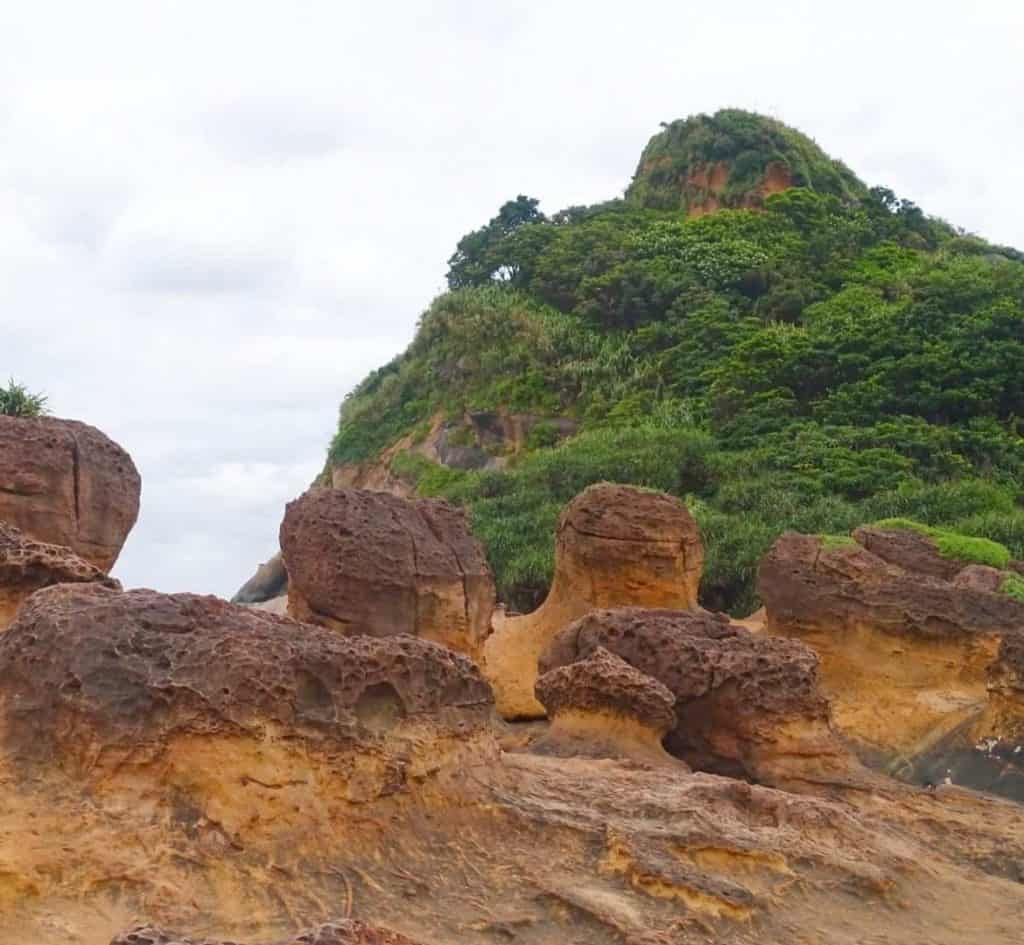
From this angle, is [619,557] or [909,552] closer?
[619,557]

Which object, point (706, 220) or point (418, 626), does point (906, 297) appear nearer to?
point (706, 220)

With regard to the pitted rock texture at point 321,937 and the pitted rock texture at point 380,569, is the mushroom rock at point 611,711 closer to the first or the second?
the pitted rock texture at point 380,569

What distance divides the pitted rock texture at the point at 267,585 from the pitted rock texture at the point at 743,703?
2456 centimetres

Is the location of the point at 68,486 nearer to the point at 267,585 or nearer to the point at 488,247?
the point at 267,585

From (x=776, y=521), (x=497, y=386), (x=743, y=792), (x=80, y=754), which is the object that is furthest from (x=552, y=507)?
(x=80, y=754)

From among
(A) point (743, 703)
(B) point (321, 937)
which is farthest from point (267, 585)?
(B) point (321, 937)

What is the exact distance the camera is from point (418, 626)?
34.7 feet

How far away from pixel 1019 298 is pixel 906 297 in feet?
9.05

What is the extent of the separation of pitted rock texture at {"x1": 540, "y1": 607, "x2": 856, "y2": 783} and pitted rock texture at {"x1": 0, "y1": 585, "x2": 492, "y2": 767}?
3.54 metres

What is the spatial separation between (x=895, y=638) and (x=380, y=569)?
499 cm

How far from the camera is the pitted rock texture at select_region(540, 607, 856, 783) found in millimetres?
9078

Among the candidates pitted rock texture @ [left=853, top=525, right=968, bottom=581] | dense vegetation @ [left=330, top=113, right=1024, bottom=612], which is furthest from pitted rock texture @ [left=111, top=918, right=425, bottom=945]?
dense vegetation @ [left=330, top=113, right=1024, bottom=612]

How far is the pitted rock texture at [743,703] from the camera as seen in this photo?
9.08 meters

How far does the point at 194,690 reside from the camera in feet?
16.7
